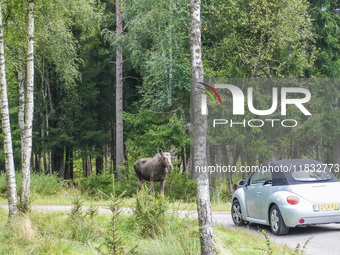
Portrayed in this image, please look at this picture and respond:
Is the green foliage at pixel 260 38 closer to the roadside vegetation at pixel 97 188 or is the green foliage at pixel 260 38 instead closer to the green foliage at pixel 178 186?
the green foliage at pixel 178 186

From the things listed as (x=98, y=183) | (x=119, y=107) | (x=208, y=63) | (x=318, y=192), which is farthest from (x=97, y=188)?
(x=318, y=192)

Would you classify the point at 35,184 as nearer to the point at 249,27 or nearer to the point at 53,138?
the point at 53,138

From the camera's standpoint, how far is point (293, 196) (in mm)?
12328

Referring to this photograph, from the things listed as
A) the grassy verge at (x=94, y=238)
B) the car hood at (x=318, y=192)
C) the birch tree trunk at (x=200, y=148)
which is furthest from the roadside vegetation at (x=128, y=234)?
the car hood at (x=318, y=192)

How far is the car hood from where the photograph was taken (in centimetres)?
1235

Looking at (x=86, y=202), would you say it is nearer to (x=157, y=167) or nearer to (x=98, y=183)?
(x=157, y=167)

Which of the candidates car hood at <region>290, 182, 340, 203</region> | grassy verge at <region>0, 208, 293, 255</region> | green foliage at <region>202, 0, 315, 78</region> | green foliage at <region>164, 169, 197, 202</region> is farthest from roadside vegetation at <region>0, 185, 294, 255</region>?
green foliage at <region>202, 0, 315, 78</region>

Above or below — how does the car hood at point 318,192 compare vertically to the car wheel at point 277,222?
above

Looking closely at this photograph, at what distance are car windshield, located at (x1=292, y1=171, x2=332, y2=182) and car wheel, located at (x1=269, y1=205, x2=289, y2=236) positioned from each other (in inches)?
34.2

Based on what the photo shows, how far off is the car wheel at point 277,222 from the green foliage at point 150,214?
2525 millimetres

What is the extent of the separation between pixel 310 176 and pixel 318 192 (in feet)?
2.00

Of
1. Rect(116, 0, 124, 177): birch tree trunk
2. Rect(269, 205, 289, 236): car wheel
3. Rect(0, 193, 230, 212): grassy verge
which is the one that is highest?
Rect(116, 0, 124, 177): birch tree trunk

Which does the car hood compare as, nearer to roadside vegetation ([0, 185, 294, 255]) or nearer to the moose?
roadside vegetation ([0, 185, 294, 255])

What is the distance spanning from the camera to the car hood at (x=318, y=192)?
12348 millimetres
